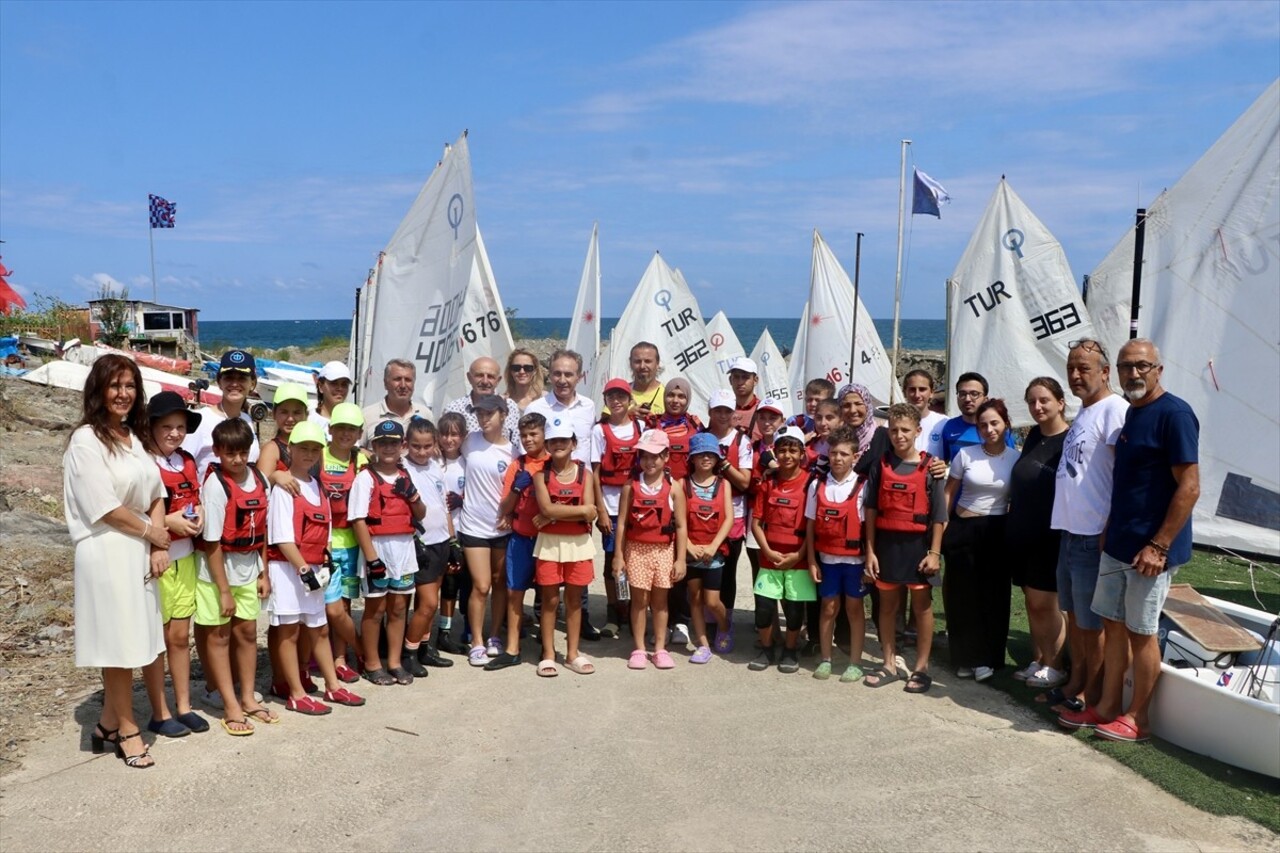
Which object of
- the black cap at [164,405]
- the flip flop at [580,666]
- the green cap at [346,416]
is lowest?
the flip flop at [580,666]

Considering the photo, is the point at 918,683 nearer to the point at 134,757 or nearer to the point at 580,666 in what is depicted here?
the point at 580,666

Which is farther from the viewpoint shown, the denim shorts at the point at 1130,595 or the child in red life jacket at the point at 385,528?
the child in red life jacket at the point at 385,528

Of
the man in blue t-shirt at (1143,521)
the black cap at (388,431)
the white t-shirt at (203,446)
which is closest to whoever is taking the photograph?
the man in blue t-shirt at (1143,521)

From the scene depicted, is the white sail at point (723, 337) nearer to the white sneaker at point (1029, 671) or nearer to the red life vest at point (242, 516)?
the white sneaker at point (1029, 671)

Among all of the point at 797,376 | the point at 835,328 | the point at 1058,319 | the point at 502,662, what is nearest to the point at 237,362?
the point at 502,662

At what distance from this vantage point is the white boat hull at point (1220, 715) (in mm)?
4570

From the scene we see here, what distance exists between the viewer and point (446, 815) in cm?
429

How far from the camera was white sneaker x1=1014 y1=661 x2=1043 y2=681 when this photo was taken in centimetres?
607

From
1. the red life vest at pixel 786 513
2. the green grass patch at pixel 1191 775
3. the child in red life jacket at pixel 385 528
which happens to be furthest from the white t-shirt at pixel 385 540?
the green grass patch at pixel 1191 775

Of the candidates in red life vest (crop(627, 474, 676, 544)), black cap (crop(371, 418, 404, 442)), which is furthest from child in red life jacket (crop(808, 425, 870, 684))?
black cap (crop(371, 418, 404, 442))

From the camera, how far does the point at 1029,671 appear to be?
20.1ft

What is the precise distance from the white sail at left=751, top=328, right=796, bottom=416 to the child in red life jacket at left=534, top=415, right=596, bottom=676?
16.3 m

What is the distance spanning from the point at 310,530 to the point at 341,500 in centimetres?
37

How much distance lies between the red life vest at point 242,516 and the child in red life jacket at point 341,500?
0.47 m
